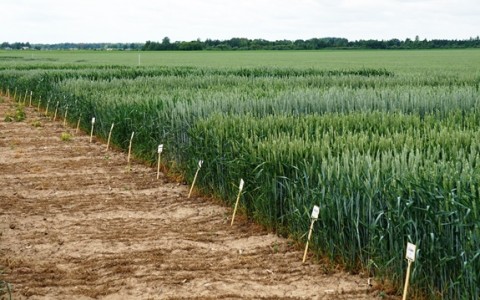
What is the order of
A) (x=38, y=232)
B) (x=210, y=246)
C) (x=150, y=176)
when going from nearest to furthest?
(x=210, y=246) < (x=38, y=232) < (x=150, y=176)

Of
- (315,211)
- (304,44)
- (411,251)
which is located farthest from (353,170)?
(304,44)

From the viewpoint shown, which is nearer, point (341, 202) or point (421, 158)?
point (341, 202)

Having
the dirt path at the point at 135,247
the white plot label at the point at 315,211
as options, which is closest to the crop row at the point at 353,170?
the white plot label at the point at 315,211

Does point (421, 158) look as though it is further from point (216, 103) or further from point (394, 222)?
point (216, 103)

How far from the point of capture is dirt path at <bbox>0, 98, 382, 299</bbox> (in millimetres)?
5766

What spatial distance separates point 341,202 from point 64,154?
334 inches

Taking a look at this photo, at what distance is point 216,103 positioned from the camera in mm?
11758

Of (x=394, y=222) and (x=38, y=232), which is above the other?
(x=394, y=222)

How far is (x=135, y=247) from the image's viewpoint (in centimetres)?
704

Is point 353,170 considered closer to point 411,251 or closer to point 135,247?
point 411,251

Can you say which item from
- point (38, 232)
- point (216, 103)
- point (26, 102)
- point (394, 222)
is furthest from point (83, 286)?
point (26, 102)

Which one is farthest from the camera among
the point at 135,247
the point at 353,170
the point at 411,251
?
the point at 135,247

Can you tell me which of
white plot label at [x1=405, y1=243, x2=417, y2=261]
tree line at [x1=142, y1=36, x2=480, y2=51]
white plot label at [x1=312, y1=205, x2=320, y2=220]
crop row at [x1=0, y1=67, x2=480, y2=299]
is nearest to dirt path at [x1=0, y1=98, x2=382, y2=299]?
crop row at [x1=0, y1=67, x2=480, y2=299]

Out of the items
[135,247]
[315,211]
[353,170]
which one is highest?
[353,170]
